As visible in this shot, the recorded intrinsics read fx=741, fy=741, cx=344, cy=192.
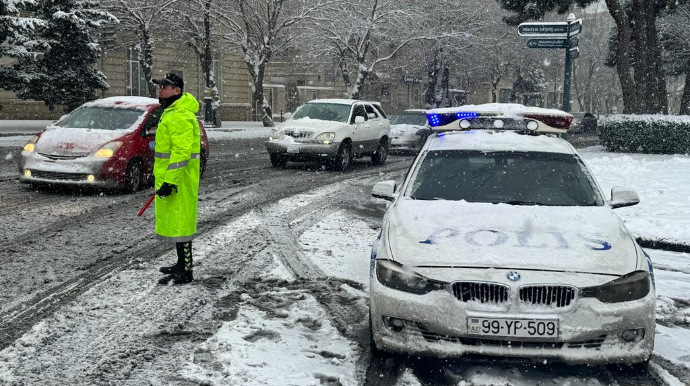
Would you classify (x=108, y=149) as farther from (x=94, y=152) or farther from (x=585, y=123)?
(x=585, y=123)

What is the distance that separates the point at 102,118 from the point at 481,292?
948 cm

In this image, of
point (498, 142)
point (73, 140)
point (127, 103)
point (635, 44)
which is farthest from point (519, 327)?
point (635, 44)

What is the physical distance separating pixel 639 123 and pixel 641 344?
1910 centimetres

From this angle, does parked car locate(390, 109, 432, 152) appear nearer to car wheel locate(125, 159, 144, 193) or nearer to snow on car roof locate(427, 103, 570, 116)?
car wheel locate(125, 159, 144, 193)

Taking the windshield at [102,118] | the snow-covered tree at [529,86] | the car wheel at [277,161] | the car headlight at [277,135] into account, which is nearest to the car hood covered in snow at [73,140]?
the windshield at [102,118]

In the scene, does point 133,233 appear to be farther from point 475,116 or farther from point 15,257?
point 475,116

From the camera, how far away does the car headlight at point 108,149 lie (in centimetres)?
1113

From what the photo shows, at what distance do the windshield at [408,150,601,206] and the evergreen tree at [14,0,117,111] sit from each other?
24.5 metres

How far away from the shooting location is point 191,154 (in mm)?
6301

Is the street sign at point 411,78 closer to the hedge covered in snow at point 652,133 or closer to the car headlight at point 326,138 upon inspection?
the hedge covered in snow at point 652,133

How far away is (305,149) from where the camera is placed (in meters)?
16.2

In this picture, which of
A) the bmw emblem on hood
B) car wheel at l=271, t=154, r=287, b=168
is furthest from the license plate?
car wheel at l=271, t=154, r=287, b=168

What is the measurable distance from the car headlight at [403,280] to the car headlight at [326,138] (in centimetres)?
1197

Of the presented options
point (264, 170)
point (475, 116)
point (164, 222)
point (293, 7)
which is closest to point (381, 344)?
point (164, 222)
